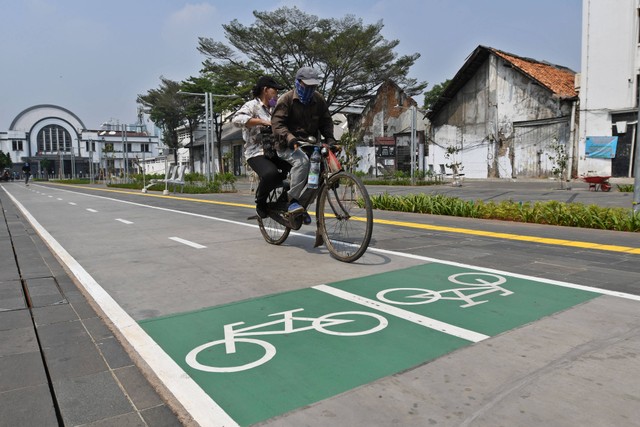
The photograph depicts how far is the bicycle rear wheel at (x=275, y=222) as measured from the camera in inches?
255

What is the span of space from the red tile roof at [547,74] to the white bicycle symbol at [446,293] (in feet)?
99.5

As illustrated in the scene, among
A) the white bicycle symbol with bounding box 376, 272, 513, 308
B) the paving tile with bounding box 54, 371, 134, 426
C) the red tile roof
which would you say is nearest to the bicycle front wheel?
the white bicycle symbol with bounding box 376, 272, 513, 308

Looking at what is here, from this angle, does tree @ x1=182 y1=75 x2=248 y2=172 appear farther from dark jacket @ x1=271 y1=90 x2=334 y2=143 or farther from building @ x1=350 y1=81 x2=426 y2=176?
dark jacket @ x1=271 y1=90 x2=334 y2=143

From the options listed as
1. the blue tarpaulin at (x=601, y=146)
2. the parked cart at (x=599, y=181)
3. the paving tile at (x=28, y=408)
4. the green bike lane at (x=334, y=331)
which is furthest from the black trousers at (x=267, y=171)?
the blue tarpaulin at (x=601, y=146)

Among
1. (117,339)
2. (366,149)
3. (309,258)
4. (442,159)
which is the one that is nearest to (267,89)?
(309,258)

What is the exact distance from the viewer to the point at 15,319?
380 cm

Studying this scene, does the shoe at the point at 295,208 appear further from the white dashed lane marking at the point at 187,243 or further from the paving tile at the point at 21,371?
the paving tile at the point at 21,371

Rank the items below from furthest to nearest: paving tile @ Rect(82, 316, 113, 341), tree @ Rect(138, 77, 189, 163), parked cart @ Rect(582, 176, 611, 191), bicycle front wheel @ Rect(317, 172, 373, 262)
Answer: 1. tree @ Rect(138, 77, 189, 163)
2. parked cart @ Rect(582, 176, 611, 191)
3. bicycle front wheel @ Rect(317, 172, 373, 262)
4. paving tile @ Rect(82, 316, 113, 341)

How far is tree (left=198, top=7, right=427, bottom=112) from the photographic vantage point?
40375mm

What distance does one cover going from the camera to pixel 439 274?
4992 millimetres

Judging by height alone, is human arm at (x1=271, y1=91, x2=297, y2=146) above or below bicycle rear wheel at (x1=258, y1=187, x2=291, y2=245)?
above

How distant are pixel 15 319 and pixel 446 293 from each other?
3335mm

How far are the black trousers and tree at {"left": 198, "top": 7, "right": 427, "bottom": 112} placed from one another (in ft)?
115

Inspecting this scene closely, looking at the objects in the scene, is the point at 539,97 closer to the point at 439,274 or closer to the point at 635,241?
the point at 635,241
